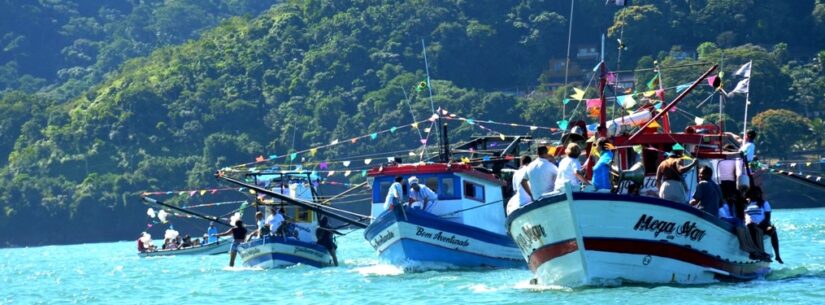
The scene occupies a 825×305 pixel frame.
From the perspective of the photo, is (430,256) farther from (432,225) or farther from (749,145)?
(749,145)

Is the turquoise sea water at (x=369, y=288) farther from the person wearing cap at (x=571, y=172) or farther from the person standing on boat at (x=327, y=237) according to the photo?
the person wearing cap at (x=571, y=172)

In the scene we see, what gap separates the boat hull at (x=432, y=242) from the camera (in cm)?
3966

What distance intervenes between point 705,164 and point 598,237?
5.59 meters

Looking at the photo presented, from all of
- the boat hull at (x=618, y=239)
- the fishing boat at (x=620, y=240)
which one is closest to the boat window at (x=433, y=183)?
the fishing boat at (x=620, y=240)

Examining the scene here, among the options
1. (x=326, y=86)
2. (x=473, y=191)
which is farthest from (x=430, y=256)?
(x=326, y=86)

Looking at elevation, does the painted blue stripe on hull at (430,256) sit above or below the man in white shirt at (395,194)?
below

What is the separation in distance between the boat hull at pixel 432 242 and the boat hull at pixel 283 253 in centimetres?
583

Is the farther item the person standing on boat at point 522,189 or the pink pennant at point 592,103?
the pink pennant at point 592,103

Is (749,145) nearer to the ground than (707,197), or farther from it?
farther from it

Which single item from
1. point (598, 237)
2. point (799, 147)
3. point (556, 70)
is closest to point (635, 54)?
point (556, 70)

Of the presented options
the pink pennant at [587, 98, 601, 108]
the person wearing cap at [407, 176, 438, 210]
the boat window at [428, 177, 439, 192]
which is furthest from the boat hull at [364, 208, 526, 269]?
the pink pennant at [587, 98, 601, 108]

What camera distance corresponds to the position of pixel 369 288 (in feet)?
119

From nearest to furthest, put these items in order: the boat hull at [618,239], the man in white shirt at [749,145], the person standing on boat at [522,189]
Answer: the boat hull at [618,239] → the person standing on boat at [522,189] → the man in white shirt at [749,145]

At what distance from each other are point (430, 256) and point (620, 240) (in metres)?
10.7
